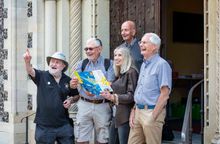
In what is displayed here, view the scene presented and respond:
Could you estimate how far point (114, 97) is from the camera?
511cm

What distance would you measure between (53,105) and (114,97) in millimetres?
745

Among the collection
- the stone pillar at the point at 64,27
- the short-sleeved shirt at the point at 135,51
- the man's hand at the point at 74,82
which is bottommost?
the man's hand at the point at 74,82

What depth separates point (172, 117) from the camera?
9.60m

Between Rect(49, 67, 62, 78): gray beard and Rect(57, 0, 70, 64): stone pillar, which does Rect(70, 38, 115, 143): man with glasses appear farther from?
Rect(57, 0, 70, 64): stone pillar

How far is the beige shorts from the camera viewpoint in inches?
222

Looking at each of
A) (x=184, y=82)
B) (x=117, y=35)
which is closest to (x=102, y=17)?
(x=117, y=35)

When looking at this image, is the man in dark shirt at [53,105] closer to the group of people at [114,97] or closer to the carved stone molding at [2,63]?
the group of people at [114,97]

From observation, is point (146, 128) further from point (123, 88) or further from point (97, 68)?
point (97, 68)

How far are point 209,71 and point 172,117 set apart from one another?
3644 millimetres

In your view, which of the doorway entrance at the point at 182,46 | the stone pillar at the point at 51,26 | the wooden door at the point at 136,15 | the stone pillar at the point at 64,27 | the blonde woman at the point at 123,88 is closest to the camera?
the blonde woman at the point at 123,88

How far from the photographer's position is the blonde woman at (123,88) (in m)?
5.17

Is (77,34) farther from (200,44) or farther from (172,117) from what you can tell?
(200,44)

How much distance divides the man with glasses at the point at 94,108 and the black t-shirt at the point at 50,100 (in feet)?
0.85

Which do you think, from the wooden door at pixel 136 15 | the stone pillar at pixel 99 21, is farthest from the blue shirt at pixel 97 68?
the stone pillar at pixel 99 21
